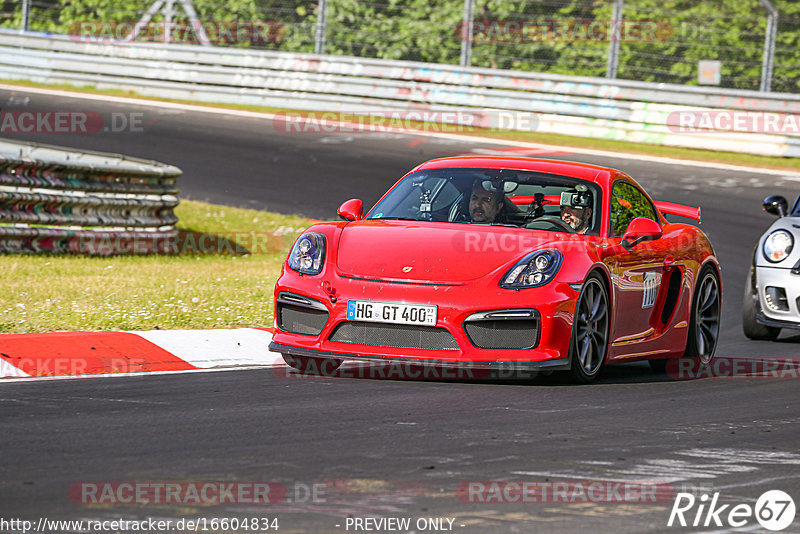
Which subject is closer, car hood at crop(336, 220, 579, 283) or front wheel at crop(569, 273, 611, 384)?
car hood at crop(336, 220, 579, 283)

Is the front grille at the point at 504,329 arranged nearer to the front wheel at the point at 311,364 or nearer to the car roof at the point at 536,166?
the front wheel at the point at 311,364

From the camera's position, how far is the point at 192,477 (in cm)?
480

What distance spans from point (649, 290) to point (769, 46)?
14128 mm

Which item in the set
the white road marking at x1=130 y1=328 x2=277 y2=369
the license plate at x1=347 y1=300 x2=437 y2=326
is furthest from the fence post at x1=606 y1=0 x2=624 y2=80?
the license plate at x1=347 y1=300 x2=437 y2=326

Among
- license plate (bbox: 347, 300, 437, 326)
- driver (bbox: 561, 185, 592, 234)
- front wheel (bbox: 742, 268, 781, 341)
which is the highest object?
driver (bbox: 561, 185, 592, 234)

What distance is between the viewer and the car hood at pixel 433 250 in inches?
288

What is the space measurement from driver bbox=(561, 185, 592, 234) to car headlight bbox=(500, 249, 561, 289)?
86 centimetres

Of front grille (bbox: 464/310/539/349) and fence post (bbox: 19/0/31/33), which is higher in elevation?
fence post (bbox: 19/0/31/33)

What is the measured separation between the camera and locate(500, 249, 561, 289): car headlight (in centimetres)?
725

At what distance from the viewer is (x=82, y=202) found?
12.5 meters

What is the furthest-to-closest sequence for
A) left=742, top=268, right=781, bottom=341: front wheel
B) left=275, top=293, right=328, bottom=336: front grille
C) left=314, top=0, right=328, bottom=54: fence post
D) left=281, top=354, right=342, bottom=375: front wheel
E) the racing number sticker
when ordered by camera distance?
left=314, top=0, right=328, bottom=54: fence post, left=742, top=268, right=781, bottom=341: front wheel, the racing number sticker, left=281, top=354, right=342, bottom=375: front wheel, left=275, top=293, right=328, bottom=336: front grille

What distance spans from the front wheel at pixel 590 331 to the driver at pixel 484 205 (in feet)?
2.61

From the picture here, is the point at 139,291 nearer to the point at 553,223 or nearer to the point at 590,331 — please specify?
the point at 553,223

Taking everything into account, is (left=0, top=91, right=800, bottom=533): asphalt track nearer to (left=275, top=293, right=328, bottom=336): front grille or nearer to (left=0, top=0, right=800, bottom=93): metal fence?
(left=275, top=293, right=328, bottom=336): front grille
